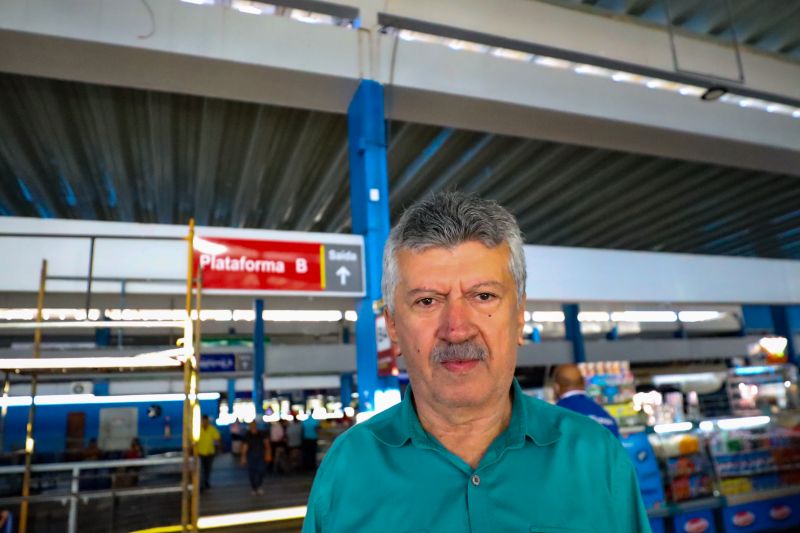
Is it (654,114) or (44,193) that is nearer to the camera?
(654,114)

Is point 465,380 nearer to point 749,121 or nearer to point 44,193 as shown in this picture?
point 749,121

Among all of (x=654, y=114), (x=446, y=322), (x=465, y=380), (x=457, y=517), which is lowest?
(x=457, y=517)

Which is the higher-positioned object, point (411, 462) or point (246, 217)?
point (246, 217)

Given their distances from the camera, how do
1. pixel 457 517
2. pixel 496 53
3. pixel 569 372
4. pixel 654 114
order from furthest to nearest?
pixel 654 114 → pixel 496 53 → pixel 569 372 → pixel 457 517

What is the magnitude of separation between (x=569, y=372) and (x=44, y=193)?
8.39 m

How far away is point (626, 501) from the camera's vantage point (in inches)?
44.2

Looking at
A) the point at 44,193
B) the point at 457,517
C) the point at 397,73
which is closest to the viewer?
the point at 457,517

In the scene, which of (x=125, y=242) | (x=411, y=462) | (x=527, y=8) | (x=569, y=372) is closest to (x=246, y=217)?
(x=125, y=242)

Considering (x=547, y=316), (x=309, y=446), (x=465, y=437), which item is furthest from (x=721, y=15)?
(x=309, y=446)

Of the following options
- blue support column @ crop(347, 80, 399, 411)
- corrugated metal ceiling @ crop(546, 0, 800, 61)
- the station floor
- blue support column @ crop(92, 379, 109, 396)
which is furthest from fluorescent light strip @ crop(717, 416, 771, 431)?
blue support column @ crop(92, 379, 109, 396)

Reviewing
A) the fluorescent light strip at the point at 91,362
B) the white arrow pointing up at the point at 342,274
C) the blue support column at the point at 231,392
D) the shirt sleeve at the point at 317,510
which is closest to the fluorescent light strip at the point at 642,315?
the white arrow pointing up at the point at 342,274

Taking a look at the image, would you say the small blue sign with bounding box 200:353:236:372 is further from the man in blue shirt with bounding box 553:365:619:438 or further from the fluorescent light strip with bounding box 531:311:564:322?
the man in blue shirt with bounding box 553:365:619:438

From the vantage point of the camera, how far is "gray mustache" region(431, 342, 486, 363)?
3.61 ft

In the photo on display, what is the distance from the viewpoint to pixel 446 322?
1107mm
